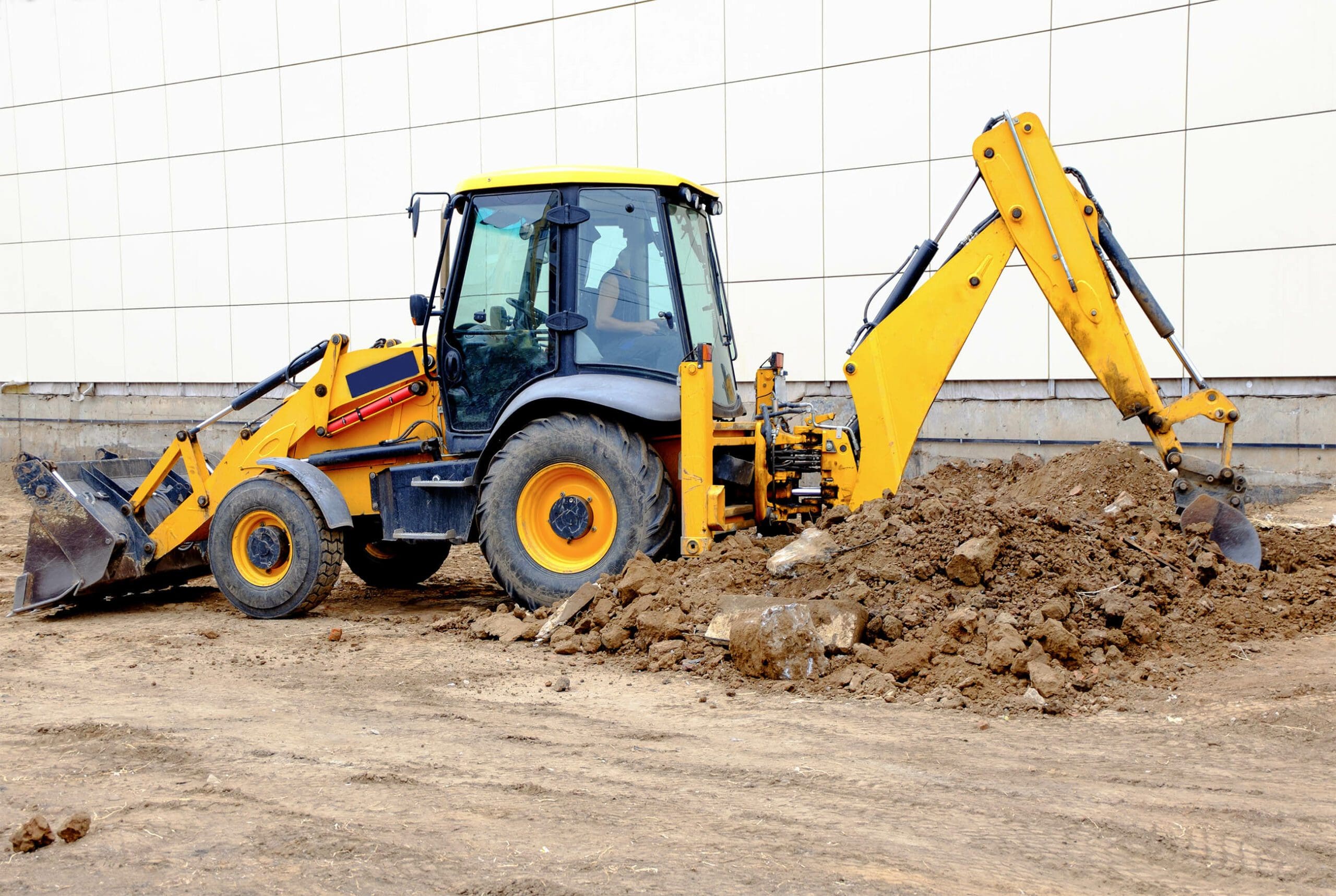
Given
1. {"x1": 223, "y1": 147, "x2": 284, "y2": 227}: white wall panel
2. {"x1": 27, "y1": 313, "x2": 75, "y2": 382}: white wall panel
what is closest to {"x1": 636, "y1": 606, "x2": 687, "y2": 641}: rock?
{"x1": 223, "y1": 147, "x2": 284, "y2": 227}: white wall panel

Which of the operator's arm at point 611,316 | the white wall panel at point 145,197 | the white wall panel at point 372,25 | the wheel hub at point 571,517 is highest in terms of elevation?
the white wall panel at point 372,25

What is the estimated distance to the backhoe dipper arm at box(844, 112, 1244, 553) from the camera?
6320 millimetres

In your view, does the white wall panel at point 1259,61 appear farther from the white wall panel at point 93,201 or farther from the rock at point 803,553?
the white wall panel at point 93,201

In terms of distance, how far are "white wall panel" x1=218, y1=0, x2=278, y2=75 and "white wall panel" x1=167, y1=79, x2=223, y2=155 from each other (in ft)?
1.45

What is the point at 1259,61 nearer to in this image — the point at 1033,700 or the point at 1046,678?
the point at 1046,678

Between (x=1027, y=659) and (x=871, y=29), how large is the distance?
8.77 meters

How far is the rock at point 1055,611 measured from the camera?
212 inches

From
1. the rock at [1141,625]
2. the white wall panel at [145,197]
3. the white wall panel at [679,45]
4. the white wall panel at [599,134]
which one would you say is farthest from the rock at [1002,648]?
the white wall panel at [145,197]

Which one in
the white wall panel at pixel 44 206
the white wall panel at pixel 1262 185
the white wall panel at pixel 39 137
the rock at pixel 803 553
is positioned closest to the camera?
the rock at pixel 803 553

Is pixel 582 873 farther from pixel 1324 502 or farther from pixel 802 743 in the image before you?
pixel 1324 502

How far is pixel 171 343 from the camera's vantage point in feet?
55.0

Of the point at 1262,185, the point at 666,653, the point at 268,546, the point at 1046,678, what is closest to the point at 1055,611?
the point at 1046,678

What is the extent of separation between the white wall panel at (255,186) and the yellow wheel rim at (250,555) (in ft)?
31.7

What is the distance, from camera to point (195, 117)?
16328 mm
